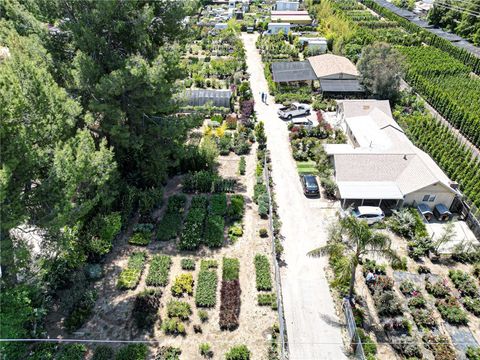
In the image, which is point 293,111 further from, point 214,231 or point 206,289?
point 206,289

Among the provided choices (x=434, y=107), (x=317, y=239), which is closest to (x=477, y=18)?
(x=434, y=107)

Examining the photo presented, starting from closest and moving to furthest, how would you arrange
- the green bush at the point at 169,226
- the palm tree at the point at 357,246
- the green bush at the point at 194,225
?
the palm tree at the point at 357,246, the green bush at the point at 194,225, the green bush at the point at 169,226

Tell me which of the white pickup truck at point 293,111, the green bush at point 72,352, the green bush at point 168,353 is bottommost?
the white pickup truck at point 293,111

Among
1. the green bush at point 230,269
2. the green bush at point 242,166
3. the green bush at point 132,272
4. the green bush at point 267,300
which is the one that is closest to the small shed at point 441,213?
the green bush at point 267,300

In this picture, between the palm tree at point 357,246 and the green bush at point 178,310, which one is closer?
the palm tree at point 357,246

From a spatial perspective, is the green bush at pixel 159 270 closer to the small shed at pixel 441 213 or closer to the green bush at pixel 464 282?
the green bush at pixel 464 282

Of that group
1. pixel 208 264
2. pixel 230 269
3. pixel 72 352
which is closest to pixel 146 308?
pixel 72 352

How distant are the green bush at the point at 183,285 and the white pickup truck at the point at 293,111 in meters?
26.6

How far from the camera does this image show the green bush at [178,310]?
877 inches

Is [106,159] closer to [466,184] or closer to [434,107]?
[466,184]

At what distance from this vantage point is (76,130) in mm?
27125

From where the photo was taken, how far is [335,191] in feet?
106

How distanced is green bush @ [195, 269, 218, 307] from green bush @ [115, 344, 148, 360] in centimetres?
415

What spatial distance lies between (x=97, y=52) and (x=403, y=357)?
28999 mm
